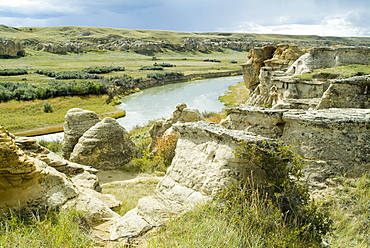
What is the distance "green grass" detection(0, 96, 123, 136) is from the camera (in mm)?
31625

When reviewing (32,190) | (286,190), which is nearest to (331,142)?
(286,190)

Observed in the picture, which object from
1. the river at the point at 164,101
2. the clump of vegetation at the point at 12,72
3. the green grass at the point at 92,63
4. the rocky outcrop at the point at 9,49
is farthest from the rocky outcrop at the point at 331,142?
the rocky outcrop at the point at 9,49

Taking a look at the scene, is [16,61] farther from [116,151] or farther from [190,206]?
[190,206]

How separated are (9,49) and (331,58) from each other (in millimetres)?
92581

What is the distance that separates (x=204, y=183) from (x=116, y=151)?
11.0 m

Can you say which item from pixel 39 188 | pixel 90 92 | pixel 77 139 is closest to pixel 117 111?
pixel 90 92

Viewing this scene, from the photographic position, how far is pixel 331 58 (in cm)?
1766

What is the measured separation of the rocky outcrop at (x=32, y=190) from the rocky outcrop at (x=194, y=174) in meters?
1.22

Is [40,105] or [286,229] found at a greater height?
[286,229]

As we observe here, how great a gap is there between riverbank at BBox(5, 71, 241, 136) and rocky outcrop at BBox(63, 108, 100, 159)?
46.9 feet

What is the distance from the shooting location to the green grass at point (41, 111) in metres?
31.6

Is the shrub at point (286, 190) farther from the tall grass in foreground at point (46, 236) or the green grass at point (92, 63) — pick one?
the green grass at point (92, 63)

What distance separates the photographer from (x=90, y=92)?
4584 centimetres

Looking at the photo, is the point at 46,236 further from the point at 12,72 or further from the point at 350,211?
the point at 12,72
